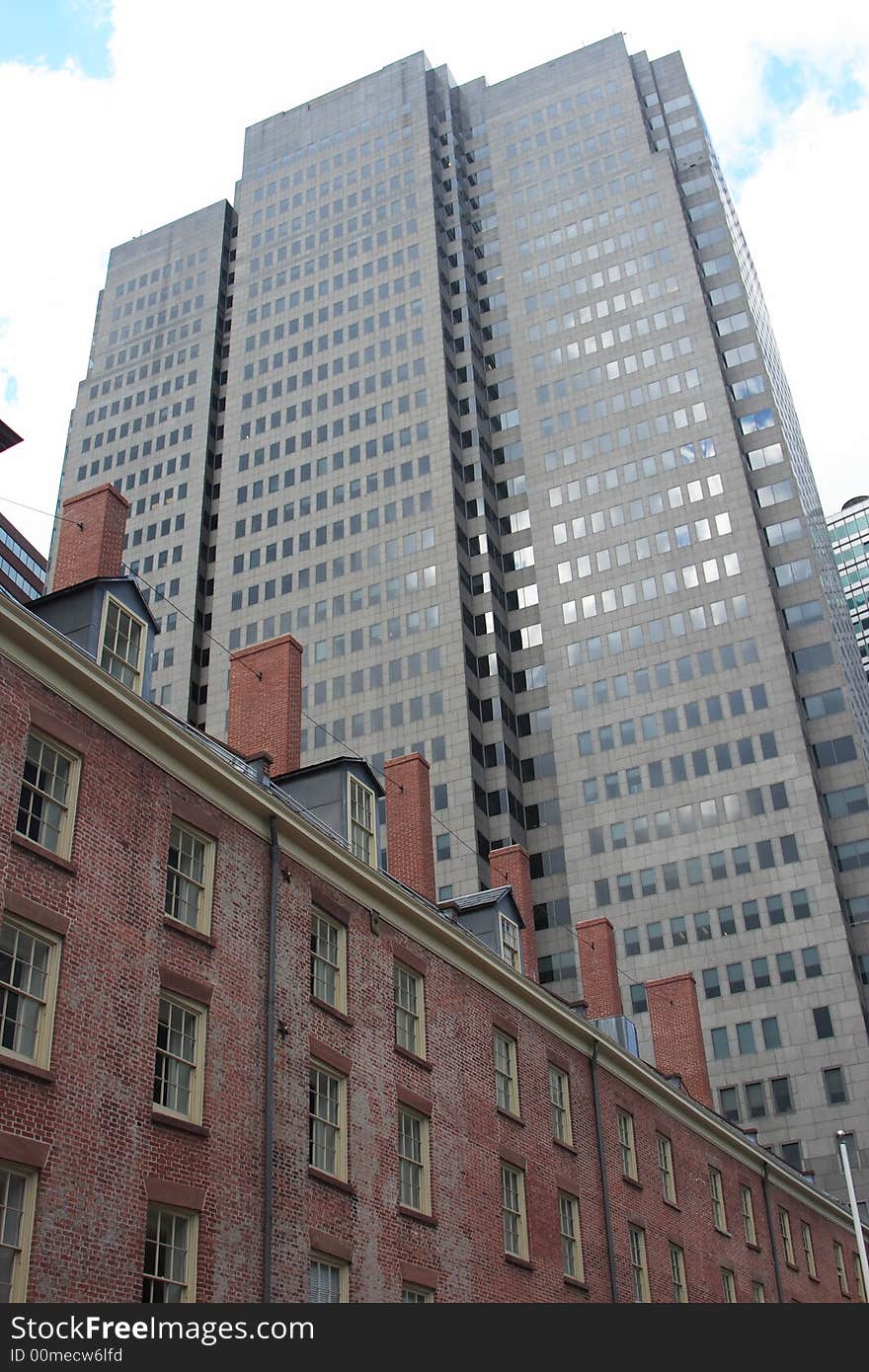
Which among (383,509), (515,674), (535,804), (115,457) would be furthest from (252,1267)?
(115,457)

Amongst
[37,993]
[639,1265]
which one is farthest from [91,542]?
[639,1265]

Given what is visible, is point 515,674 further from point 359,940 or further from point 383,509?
point 359,940

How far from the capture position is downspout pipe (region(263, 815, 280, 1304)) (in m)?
22.7

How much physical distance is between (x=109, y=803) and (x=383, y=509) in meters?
89.4

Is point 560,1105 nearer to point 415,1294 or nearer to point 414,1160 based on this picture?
point 414,1160

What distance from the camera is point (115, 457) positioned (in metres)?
129

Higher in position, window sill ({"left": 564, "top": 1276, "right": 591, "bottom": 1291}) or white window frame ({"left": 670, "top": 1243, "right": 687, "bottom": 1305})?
white window frame ({"left": 670, "top": 1243, "right": 687, "bottom": 1305})

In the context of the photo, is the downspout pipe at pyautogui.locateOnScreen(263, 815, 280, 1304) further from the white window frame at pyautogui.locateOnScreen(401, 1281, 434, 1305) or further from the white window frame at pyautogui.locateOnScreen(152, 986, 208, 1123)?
the white window frame at pyautogui.locateOnScreen(401, 1281, 434, 1305)

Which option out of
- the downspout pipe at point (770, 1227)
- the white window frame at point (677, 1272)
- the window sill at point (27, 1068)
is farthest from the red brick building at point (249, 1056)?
the downspout pipe at point (770, 1227)

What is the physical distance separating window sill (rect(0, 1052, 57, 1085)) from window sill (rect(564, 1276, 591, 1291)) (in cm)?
1737

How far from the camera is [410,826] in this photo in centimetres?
3509

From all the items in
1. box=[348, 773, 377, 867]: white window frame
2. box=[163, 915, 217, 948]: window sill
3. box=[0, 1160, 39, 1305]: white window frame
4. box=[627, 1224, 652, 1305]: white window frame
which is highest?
box=[348, 773, 377, 867]: white window frame

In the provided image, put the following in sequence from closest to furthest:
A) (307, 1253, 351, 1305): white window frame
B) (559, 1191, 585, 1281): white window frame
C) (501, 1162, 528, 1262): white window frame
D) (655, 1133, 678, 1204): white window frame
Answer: (307, 1253, 351, 1305): white window frame → (501, 1162, 528, 1262): white window frame → (559, 1191, 585, 1281): white window frame → (655, 1133, 678, 1204): white window frame

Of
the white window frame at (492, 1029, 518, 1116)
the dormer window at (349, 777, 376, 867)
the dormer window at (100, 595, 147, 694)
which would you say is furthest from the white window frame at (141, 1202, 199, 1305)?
the white window frame at (492, 1029, 518, 1116)
